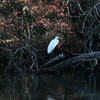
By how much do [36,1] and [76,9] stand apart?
221 cm

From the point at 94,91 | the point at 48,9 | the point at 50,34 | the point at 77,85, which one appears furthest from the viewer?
the point at 50,34

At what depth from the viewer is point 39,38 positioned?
13.5 meters

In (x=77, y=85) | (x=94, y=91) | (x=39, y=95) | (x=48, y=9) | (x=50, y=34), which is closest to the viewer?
(x=39, y=95)

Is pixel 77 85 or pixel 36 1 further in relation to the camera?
A: pixel 36 1

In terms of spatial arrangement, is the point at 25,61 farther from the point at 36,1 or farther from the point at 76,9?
the point at 76,9

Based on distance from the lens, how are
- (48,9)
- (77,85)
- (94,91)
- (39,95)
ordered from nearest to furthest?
(39,95)
(94,91)
(77,85)
(48,9)

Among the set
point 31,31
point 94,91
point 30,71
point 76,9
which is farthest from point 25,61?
point 94,91

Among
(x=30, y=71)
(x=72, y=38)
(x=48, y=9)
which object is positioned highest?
(x=48, y=9)

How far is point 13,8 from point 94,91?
6545 mm

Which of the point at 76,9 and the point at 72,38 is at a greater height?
the point at 76,9

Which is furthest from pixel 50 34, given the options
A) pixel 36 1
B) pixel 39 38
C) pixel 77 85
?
pixel 77 85

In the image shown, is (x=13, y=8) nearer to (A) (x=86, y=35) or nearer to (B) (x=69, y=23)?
(B) (x=69, y=23)

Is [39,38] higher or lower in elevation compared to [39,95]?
higher

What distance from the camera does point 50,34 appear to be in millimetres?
13312
